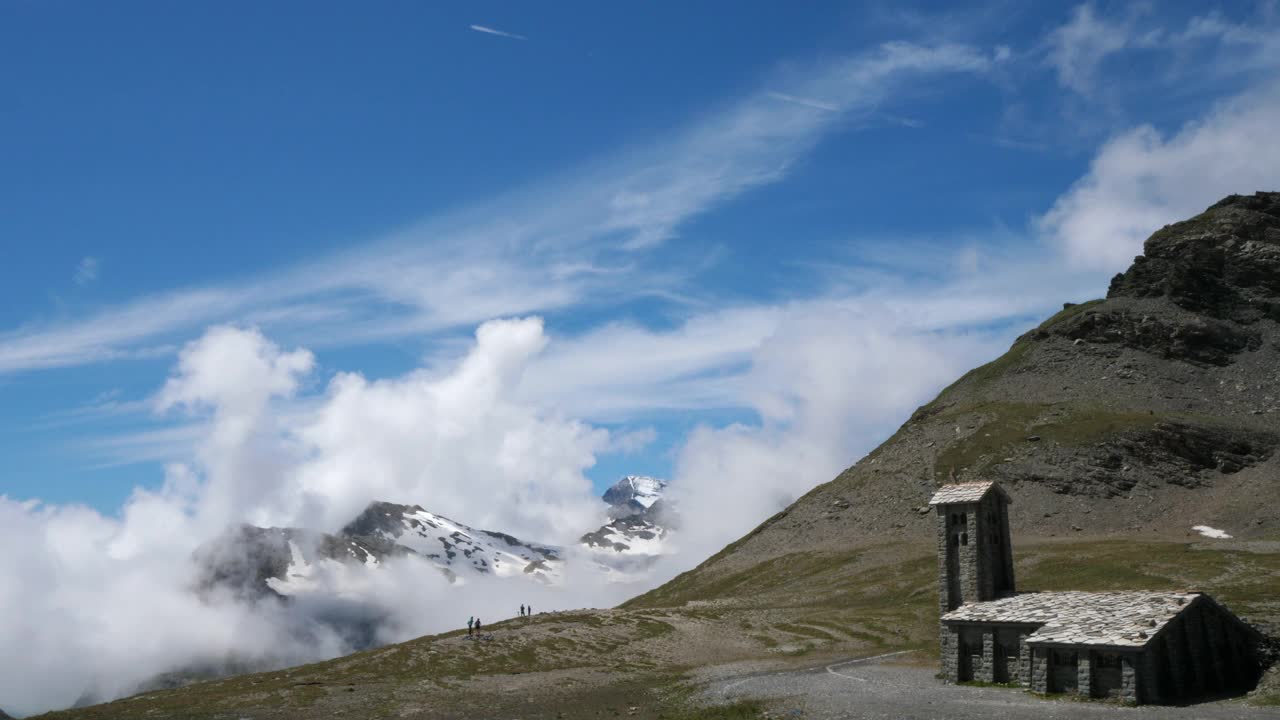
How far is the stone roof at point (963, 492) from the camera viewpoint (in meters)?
61.4

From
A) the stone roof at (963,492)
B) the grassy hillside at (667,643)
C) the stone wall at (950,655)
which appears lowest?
the grassy hillside at (667,643)

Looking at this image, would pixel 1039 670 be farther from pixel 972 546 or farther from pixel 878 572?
pixel 878 572

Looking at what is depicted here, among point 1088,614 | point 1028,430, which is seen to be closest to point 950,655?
point 1088,614

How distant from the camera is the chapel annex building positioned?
4397 cm

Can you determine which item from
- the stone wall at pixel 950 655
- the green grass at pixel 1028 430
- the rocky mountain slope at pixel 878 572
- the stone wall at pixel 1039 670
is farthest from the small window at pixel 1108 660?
the green grass at pixel 1028 430

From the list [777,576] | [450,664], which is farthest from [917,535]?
[450,664]

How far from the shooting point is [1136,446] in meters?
Answer: 170

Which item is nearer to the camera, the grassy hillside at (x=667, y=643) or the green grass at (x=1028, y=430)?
the grassy hillside at (x=667, y=643)

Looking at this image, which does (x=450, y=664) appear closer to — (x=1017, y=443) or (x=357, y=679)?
(x=357, y=679)

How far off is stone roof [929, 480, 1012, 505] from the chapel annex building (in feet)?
21.1

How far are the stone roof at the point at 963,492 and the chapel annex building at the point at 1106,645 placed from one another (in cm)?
644

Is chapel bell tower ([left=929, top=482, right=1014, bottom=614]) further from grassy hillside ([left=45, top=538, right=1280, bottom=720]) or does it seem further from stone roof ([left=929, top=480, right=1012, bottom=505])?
grassy hillside ([left=45, top=538, right=1280, bottom=720])

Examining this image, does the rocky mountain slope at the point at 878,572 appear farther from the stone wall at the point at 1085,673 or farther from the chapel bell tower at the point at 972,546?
the chapel bell tower at the point at 972,546

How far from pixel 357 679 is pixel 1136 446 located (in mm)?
145999
